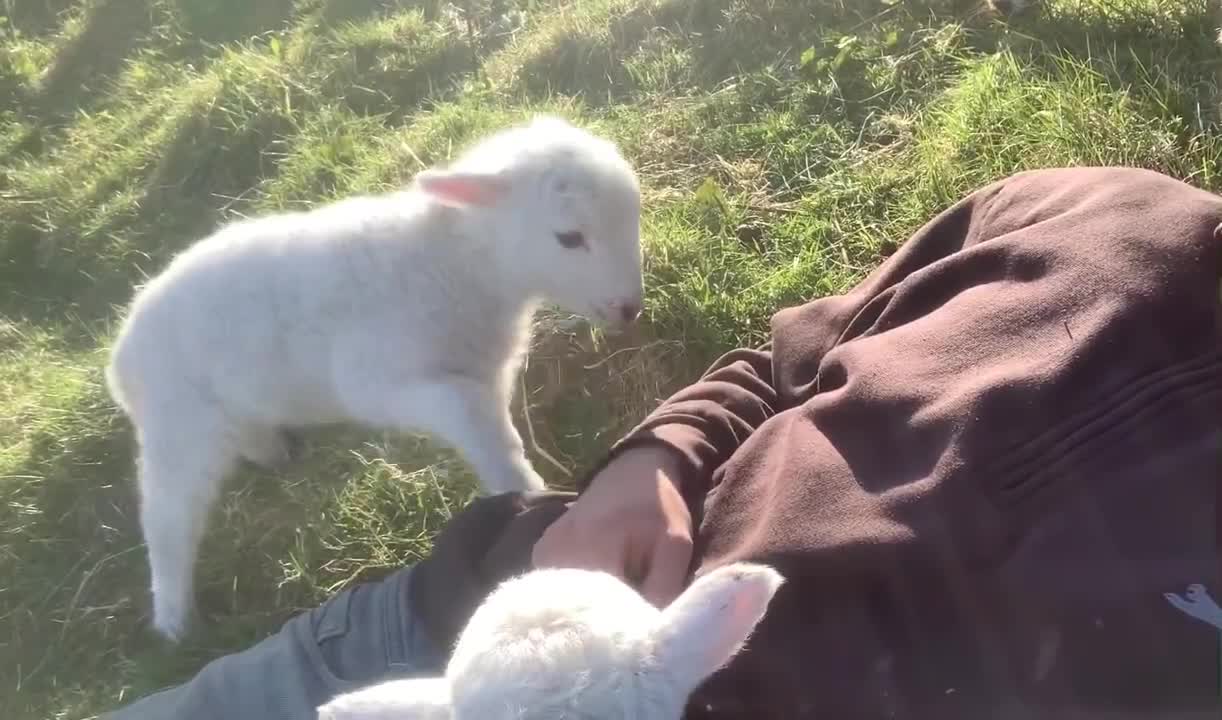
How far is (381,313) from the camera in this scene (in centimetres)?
258

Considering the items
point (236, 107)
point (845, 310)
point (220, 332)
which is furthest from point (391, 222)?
point (236, 107)

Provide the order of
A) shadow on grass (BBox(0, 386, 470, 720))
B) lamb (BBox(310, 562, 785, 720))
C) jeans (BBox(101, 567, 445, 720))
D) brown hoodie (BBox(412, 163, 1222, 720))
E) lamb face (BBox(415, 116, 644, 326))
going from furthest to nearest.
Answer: shadow on grass (BBox(0, 386, 470, 720)) → lamb face (BBox(415, 116, 644, 326)) → jeans (BBox(101, 567, 445, 720)) → brown hoodie (BBox(412, 163, 1222, 720)) → lamb (BBox(310, 562, 785, 720))

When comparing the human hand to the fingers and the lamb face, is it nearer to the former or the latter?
the fingers

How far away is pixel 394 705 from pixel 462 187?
1661mm

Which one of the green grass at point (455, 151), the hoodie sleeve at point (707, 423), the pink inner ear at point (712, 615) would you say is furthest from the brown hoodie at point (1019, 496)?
the green grass at point (455, 151)

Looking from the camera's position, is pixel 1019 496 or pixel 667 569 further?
pixel 667 569

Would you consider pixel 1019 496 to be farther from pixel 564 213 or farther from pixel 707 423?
pixel 564 213

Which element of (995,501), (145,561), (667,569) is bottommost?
(145,561)

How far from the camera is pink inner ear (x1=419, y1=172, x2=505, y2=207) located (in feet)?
8.08

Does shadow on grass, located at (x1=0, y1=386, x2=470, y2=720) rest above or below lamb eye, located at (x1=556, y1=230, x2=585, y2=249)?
below

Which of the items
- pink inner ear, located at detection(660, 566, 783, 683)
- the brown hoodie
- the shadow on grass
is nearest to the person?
the brown hoodie

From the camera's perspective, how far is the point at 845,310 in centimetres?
191

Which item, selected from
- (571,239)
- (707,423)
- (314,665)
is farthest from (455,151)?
Answer: (314,665)

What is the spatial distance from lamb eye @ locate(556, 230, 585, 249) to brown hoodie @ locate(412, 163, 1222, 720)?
995 mm
